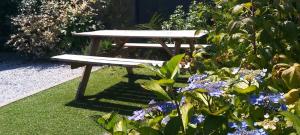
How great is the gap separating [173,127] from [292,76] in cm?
60

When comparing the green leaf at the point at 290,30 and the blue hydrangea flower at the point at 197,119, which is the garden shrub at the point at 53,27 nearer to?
the green leaf at the point at 290,30

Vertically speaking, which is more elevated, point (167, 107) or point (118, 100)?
point (167, 107)

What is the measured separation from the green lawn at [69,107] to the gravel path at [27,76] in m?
0.33

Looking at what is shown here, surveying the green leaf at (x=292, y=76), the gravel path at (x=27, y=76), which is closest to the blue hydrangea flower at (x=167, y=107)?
the green leaf at (x=292, y=76)

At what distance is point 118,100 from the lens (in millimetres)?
5371

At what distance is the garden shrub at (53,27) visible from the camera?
8.38m

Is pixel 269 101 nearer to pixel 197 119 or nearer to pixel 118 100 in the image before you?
pixel 197 119

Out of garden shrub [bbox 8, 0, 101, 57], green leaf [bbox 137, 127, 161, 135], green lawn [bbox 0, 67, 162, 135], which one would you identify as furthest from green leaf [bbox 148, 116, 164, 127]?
garden shrub [bbox 8, 0, 101, 57]

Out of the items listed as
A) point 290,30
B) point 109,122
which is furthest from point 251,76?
point 290,30

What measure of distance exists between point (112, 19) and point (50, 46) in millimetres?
1545

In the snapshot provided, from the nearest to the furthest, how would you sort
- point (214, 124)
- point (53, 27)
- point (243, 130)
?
point (243, 130)
point (214, 124)
point (53, 27)

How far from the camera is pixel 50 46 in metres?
8.30

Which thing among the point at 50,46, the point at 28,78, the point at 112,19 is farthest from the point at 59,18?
the point at 28,78

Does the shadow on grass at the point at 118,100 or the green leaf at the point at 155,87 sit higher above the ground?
the green leaf at the point at 155,87
